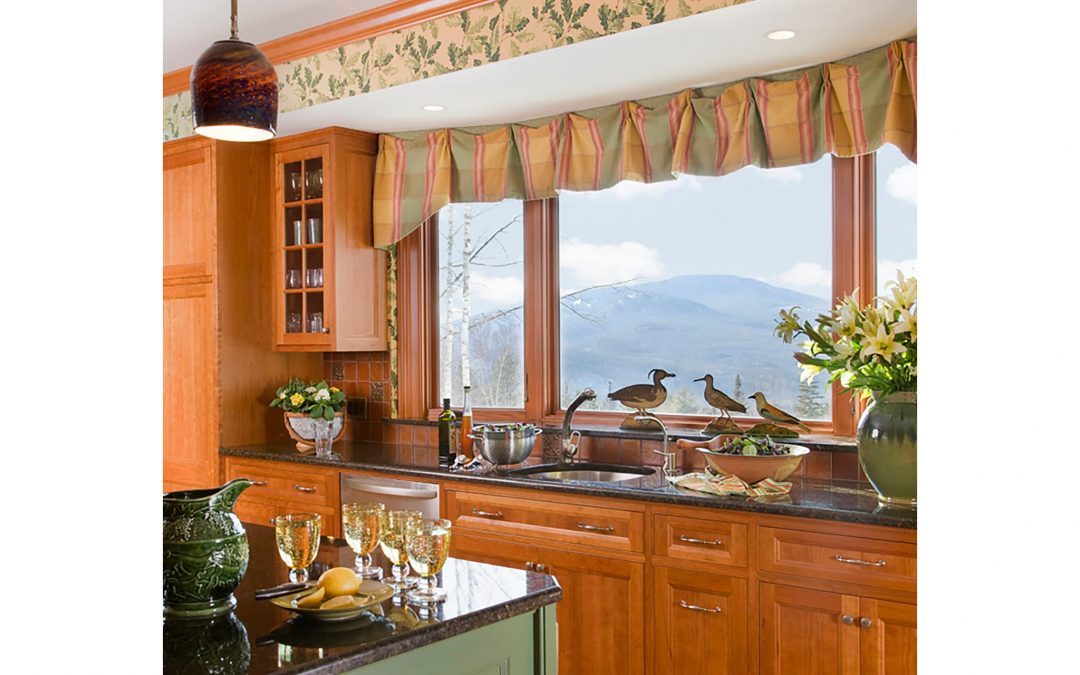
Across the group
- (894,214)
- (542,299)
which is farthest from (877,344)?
(542,299)

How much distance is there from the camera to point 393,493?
3645mm

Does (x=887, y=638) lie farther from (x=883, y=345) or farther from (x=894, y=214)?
(x=894, y=214)

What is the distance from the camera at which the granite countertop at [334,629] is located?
4.62 feet

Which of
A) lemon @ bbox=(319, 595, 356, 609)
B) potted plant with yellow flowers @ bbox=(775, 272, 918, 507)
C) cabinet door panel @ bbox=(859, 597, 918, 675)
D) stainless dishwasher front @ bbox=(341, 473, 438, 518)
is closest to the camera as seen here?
lemon @ bbox=(319, 595, 356, 609)

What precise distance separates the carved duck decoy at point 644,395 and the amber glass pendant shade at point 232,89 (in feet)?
6.36

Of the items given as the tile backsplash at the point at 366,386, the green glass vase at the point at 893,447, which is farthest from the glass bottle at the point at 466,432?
the green glass vase at the point at 893,447

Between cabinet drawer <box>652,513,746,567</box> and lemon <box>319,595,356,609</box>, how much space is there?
144 centimetres

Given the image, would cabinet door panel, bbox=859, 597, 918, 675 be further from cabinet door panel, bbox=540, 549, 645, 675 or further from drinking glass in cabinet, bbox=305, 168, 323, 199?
drinking glass in cabinet, bbox=305, 168, 323, 199

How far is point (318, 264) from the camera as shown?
4.40m

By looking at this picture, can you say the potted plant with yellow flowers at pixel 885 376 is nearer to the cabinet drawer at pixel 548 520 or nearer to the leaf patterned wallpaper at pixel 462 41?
the cabinet drawer at pixel 548 520

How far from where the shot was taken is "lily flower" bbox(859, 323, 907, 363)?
8.38 feet

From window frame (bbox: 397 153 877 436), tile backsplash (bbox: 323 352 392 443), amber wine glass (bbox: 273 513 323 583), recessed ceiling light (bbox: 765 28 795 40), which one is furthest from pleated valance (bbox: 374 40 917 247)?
amber wine glass (bbox: 273 513 323 583)
